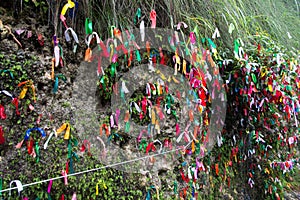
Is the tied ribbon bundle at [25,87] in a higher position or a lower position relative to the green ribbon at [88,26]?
lower

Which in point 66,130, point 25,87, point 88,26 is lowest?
point 66,130

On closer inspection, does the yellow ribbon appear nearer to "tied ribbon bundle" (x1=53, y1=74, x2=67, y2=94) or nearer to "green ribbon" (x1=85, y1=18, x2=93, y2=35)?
"tied ribbon bundle" (x1=53, y1=74, x2=67, y2=94)

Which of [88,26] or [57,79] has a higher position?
[88,26]

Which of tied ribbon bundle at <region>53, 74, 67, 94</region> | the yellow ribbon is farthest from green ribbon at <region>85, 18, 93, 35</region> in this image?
the yellow ribbon

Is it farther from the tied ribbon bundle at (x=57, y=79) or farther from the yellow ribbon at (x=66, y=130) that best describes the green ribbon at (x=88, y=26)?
the yellow ribbon at (x=66, y=130)

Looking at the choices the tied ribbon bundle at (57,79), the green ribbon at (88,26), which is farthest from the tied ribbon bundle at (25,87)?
the green ribbon at (88,26)

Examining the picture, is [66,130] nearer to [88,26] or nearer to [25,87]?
[25,87]

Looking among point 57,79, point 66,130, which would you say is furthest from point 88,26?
point 66,130

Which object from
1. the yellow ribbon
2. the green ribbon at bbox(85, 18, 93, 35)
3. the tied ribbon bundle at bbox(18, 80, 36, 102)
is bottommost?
the yellow ribbon

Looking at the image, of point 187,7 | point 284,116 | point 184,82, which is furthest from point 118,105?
point 284,116

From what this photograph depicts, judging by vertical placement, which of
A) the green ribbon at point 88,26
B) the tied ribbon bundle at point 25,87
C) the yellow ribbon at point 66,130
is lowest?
the yellow ribbon at point 66,130

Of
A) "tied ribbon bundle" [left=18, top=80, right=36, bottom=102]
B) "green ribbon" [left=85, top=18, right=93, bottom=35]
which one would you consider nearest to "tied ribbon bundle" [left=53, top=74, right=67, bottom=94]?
"tied ribbon bundle" [left=18, top=80, right=36, bottom=102]

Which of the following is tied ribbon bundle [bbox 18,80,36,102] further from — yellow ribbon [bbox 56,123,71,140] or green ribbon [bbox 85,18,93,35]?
green ribbon [bbox 85,18,93,35]

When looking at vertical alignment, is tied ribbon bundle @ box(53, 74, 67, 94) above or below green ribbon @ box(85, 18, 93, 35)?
below
